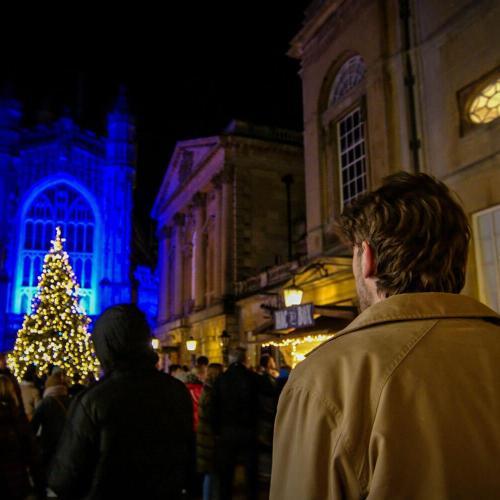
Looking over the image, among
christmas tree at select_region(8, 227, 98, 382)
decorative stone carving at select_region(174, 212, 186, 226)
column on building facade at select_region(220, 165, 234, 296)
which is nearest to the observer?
christmas tree at select_region(8, 227, 98, 382)

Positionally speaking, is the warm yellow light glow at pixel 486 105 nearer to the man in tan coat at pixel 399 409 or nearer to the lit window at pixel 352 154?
the lit window at pixel 352 154

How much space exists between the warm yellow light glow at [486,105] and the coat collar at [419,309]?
10563 mm

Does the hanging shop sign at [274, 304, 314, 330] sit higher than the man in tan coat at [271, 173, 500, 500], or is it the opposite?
the hanging shop sign at [274, 304, 314, 330]

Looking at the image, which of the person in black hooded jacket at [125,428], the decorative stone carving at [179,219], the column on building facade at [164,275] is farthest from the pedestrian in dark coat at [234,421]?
the column on building facade at [164,275]

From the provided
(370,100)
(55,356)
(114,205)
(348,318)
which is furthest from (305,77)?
(114,205)

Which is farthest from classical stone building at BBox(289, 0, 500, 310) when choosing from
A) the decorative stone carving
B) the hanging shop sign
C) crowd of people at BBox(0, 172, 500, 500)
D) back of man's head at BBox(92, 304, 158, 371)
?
the decorative stone carving

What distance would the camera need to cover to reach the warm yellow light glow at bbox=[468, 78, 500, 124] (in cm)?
1076

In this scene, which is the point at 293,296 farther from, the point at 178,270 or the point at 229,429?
the point at 178,270

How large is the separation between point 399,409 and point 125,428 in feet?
6.64

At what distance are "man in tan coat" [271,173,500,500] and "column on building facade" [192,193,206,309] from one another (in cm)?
3031

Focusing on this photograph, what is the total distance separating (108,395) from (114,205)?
4737cm

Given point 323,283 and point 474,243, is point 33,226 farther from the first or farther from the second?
point 474,243

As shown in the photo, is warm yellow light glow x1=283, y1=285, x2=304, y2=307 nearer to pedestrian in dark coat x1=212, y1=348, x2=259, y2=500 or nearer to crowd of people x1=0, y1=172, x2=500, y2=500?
pedestrian in dark coat x1=212, y1=348, x2=259, y2=500

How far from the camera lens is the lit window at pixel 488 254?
1038cm
